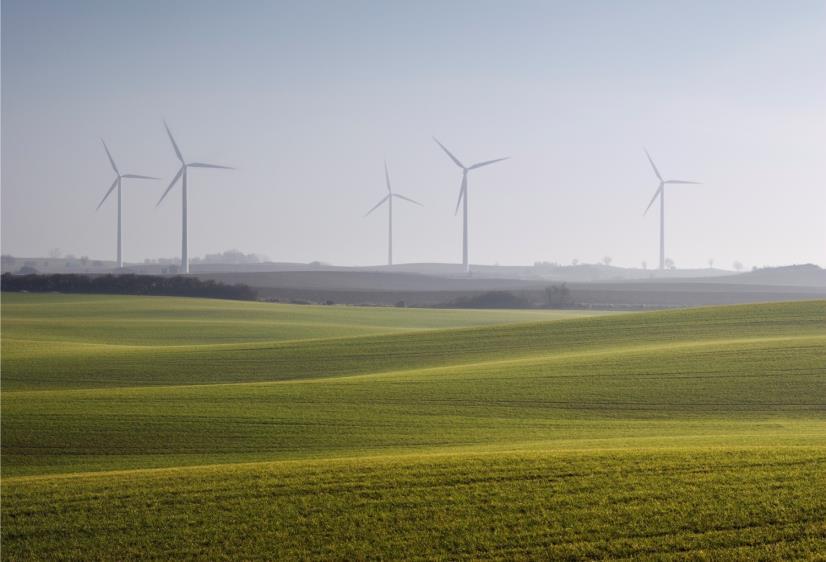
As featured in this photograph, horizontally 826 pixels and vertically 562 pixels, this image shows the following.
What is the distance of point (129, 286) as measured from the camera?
77688 millimetres

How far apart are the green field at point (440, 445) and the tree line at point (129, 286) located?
3664 centimetres

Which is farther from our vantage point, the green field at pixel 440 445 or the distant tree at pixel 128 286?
the distant tree at pixel 128 286

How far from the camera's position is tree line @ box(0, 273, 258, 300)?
7694 cm

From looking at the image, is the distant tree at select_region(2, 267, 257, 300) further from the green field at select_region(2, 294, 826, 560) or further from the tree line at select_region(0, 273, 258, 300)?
the green field at select_region(2, 294, 826, 560)

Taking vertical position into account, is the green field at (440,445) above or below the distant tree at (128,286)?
below

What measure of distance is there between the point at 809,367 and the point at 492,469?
50.7 ft

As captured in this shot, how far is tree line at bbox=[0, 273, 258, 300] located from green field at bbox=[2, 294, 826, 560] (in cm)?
3664

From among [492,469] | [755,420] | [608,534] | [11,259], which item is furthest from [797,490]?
[11,259]

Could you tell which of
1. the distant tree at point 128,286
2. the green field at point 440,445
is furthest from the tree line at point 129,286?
the green field at point 440,445

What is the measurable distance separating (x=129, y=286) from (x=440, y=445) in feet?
215

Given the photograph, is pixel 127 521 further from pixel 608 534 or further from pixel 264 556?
pixel 608 534

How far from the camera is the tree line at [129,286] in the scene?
7694cm

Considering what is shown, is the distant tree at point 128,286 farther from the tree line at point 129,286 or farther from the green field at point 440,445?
the green field at point 440,445

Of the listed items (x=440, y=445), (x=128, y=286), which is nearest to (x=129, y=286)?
Result: (x=128, y=286)
